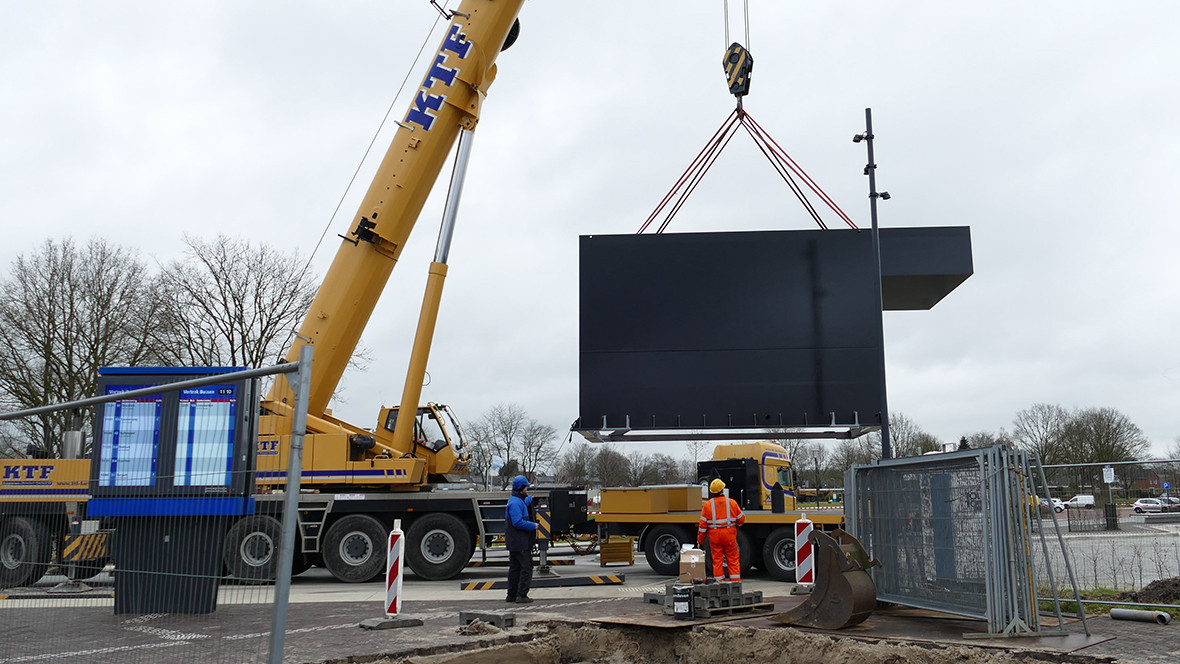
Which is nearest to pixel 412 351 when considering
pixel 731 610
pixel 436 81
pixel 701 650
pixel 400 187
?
pixel 400 187

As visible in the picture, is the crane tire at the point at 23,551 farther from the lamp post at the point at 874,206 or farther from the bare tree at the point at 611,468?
the bare tree at the point at 611,468

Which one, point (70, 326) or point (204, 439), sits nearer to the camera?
point (204, 439)

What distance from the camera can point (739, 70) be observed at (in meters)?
15.9

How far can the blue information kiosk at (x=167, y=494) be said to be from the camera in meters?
5.80

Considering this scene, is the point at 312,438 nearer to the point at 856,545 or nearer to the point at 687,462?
the point at 856,545

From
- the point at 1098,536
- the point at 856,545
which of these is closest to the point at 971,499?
the point at 856,545

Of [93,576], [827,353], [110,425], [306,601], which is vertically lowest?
[306,601]

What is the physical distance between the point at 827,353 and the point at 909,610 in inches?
373

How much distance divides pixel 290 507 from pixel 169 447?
2477 mm

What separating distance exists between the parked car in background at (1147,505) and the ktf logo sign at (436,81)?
11.7m

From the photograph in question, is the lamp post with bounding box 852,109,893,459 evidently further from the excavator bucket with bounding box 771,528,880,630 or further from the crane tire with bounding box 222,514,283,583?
the crane tire with bounding box 222,514,283,583

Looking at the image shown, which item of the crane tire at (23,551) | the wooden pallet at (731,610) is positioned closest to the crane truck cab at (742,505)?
the wooden pallet at (731,610)

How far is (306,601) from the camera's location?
12.6m

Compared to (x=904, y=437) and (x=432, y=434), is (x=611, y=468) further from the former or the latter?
(x=432, y=434)
